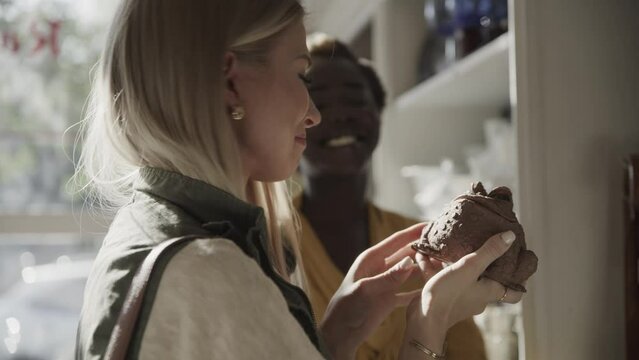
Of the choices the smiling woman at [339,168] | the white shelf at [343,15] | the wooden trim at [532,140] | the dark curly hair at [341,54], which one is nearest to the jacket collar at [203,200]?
the wooden trim at [532,140]

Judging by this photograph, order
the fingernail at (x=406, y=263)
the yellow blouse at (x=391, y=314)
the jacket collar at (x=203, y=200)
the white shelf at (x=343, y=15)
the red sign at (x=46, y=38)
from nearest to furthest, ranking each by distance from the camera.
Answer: the jacket collar at (x=203, y=200), the fingernail at (x=406, y=263), the yellow blouse at (x=391, y=314), the white shelf at (x=343, y=15), the red sign at (x=46, y=38)

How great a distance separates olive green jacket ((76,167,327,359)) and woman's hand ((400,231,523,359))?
0.42 feet

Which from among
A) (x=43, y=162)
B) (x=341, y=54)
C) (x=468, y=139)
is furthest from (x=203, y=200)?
(x=43, y=162)

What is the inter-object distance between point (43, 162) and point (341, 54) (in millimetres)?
1515

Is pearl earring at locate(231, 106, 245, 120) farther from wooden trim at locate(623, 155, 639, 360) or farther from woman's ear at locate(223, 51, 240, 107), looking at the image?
wooden trim at locate(623, 155, 639, 360)

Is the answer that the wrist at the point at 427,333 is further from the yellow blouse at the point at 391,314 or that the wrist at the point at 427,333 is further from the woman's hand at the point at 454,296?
the yellow blouse at the point at 391,314

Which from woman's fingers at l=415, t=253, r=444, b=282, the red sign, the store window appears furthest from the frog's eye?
the red sign

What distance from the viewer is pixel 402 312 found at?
4.67 feet

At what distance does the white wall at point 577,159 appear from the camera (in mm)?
979

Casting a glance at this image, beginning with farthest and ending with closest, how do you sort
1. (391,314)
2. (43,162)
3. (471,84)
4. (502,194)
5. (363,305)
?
(43,162), (471,84), (391,314), (363,305), (502,194)

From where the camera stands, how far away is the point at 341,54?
1.65 meters

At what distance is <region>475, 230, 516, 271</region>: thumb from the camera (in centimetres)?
88

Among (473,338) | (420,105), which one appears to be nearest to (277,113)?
(473,338)

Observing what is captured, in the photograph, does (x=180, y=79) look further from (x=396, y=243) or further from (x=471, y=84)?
(x=471, y=84)
